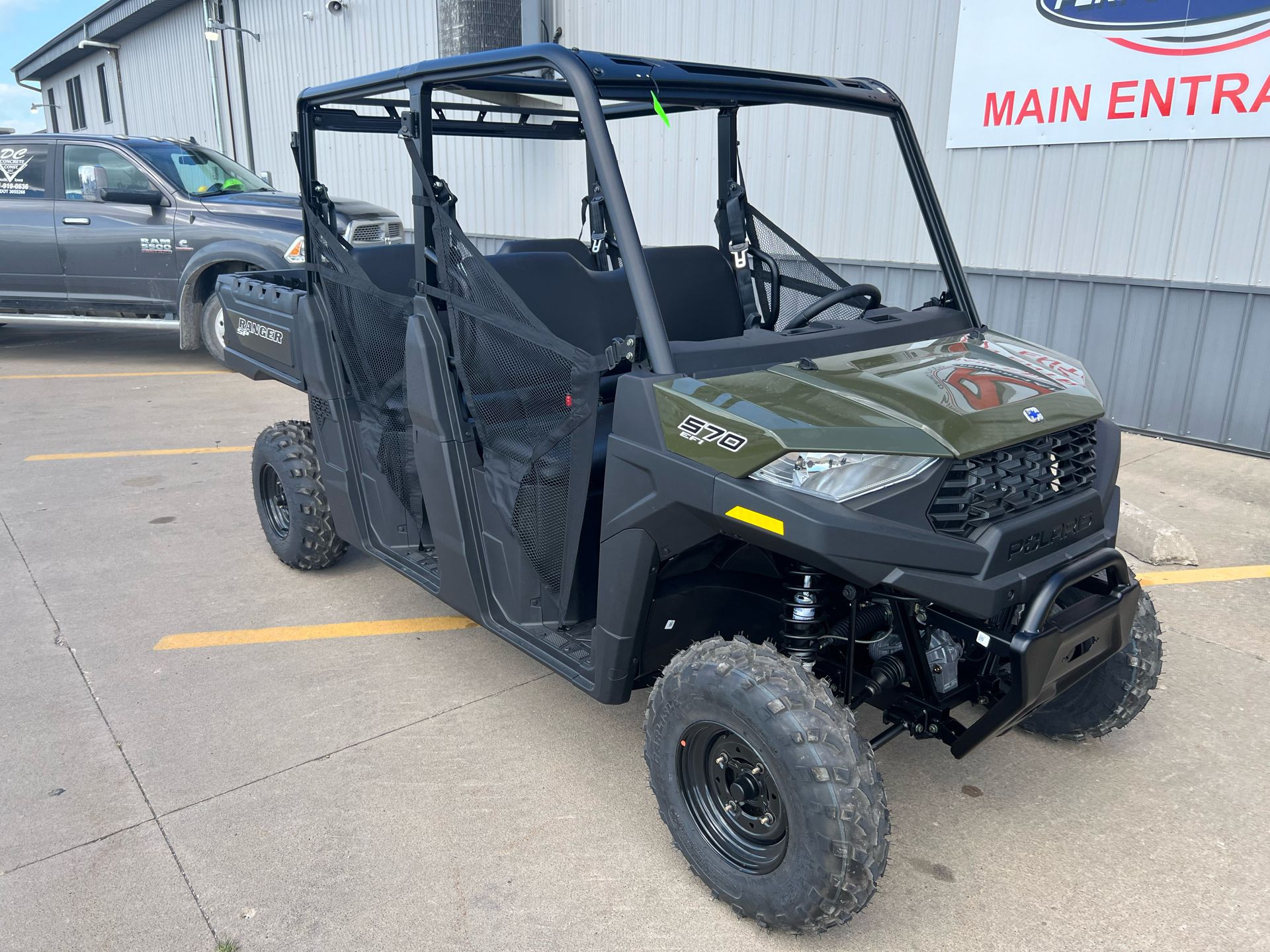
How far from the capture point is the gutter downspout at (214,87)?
16266mm

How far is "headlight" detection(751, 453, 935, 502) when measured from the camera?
2.19 metres

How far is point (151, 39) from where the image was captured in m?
20.7

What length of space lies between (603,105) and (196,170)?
7.51 metres

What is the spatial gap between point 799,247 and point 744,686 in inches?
82.1

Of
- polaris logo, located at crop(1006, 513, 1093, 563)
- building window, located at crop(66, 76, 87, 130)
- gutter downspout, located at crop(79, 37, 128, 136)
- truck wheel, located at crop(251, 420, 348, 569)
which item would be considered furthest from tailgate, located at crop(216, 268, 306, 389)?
building window, located at crop(66, 76, 87, 130)

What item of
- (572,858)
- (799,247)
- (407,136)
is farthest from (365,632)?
(799,247)

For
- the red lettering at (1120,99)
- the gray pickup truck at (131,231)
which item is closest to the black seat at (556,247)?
the red lettering at (1120,99)

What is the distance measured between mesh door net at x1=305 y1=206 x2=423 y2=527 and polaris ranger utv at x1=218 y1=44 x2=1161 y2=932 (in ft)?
0.04

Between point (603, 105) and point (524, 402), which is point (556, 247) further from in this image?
point (524, 402)

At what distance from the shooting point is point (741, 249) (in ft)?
12.5

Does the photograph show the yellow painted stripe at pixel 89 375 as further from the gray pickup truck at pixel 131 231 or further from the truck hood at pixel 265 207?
the truck hood at pixel 265 207

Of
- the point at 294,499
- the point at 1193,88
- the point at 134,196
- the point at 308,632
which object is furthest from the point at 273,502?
the point at 1193,88

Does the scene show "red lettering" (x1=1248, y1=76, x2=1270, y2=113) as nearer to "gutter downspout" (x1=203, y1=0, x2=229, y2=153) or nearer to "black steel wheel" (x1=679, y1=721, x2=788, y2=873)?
"black steel wheel" (x1=679, y1=721, x2=788, y2=873)

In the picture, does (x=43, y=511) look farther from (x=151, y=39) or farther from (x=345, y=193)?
(x=151, y=39)
